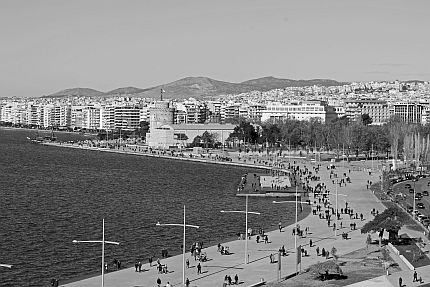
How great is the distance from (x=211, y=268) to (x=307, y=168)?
157 feet

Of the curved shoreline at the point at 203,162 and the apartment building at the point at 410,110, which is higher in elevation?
the apartment building at the point at 410,110

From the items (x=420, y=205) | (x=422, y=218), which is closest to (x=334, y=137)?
(x=420, y=205)

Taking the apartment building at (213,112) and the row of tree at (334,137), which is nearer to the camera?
the row of tree at (334,137)

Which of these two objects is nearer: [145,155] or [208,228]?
[208,228]

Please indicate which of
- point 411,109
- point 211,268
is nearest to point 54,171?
point 211,268

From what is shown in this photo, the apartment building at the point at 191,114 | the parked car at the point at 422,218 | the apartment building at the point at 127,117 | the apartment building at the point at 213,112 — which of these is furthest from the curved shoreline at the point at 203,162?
the apartment building at the point at 213,112

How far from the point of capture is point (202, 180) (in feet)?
230

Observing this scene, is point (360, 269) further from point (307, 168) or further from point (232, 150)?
point (232, 150)

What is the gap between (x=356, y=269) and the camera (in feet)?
102

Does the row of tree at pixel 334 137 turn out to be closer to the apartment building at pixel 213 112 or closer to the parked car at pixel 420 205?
the parked car at pixel 420 205

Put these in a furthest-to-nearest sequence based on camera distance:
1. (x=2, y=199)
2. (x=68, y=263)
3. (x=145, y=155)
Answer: (x=145, y=155), (x=2, y=199), (x=68, y=263)

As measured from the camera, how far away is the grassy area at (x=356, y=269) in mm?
29016

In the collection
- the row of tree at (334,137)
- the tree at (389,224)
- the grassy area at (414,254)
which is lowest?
the grassy area at (414,254)

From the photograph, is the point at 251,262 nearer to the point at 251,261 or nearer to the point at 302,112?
the point at 251,261
